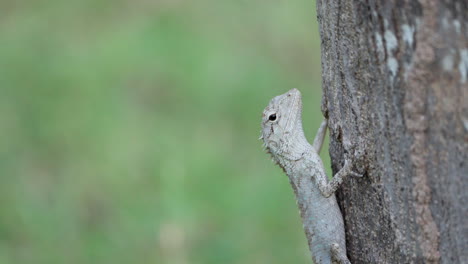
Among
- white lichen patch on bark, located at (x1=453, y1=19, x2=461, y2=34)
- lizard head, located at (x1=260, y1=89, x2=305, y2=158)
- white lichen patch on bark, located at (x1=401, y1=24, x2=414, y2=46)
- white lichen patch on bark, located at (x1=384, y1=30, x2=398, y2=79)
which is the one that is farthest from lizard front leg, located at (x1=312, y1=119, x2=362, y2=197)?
white lichen patch on bark, located at (x1=453, y1=19, x2=461, y2=34)

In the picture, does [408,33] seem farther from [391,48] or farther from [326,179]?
[326,179]

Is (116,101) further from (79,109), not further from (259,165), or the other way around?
(259,165)

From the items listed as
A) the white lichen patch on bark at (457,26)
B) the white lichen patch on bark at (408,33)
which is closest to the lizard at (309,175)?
the white lichen patch on bark at (408,33)

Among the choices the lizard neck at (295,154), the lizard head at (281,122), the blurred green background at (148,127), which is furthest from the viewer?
the blurred green background at (148,127)

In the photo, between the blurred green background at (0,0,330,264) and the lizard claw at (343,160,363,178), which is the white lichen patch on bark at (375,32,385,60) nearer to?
the lizard claw at (343,160,363,178)

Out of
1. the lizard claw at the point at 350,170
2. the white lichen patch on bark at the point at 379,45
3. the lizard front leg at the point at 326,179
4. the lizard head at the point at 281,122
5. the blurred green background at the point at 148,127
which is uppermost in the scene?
the blurred green background at the point at 148,127

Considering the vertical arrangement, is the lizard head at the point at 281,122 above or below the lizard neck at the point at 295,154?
above

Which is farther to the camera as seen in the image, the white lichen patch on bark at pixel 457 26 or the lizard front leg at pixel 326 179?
the lizard front leg at pixel 326 179

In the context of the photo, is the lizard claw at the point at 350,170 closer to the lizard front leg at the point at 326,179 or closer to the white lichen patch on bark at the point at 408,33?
the lizard front leg at the point at 326,179

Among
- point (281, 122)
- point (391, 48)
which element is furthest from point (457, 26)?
point (281, 122)

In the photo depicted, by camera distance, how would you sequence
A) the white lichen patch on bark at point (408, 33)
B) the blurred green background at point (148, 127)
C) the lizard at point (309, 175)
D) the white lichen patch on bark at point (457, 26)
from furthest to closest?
the blurred green background at point (148, 127)
the lizard at point (309, 175)
the white lichen patch on bark at point (408, 33)
the white lichen patch on bark at point (457, 26)
